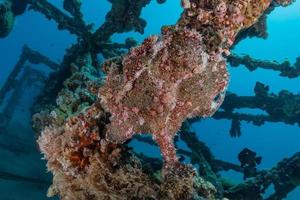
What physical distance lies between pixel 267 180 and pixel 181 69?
15.8ft

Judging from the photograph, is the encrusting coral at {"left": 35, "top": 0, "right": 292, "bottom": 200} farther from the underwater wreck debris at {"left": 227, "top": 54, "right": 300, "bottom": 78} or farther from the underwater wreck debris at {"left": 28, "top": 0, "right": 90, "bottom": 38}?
the underwater wreck debris at {"left": 28, "top": 0, "right": 90, "bottom": 38}

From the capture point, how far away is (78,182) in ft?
12.4

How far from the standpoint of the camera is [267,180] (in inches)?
274

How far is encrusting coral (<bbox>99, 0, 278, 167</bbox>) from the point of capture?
295cm

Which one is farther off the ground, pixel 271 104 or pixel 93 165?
pixel 271 104

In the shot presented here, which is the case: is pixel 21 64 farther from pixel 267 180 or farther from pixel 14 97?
pixel 267 180

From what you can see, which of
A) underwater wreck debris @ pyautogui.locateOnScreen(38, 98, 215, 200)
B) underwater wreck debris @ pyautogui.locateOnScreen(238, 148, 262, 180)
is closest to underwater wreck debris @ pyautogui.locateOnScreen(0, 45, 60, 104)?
underwater wreck debris @ pyautogui.locateOnScreen(238, 148, 262, 180)

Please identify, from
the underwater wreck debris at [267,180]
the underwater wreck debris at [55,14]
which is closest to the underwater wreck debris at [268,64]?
the underwater wreck debris at [267,180]

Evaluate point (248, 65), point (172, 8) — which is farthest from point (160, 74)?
point (172, 8)

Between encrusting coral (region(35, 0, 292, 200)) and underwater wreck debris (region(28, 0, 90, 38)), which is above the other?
underwater wreck debris (region(28, 0, 90, 38))

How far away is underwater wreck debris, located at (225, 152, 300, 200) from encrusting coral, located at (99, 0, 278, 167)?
159 inches

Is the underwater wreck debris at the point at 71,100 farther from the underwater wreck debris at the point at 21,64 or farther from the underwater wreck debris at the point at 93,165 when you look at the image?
the underwater wreck debris at the point at 21,64

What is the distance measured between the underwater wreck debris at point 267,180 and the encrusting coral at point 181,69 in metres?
4.04

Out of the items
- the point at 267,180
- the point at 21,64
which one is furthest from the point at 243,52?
the point at 267,180
